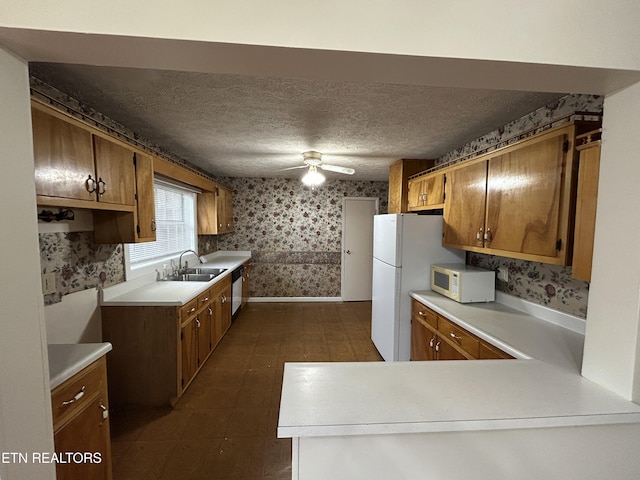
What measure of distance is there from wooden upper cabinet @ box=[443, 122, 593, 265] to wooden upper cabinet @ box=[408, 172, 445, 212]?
253 mm

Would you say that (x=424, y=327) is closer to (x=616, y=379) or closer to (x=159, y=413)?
(x=616, y=379)

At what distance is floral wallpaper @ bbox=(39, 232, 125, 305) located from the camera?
1655 millimetres

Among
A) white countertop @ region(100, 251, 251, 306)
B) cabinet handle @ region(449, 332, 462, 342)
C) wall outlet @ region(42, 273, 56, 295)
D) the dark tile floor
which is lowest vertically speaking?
the dark tile floor

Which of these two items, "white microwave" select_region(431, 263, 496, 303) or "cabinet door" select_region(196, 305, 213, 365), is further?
"cabinet door" select_region(196, 305, 213, 365)

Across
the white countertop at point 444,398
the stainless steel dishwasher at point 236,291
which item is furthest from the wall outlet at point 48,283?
the stainless steel dishwasher at point 236,291

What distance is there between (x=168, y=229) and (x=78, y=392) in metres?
2.49

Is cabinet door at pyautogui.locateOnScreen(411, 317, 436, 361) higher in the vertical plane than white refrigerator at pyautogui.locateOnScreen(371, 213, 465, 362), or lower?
lower

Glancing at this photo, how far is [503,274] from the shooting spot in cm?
230

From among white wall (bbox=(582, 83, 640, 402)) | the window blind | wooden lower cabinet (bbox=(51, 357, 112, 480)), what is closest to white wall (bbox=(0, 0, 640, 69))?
white wall (bbox=(582, 83, 640, 402))

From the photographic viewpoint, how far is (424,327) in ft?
7.81

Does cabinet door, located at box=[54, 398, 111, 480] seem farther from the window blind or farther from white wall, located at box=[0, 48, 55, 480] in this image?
the window blind

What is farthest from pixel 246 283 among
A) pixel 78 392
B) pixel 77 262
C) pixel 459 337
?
pixel 459 337

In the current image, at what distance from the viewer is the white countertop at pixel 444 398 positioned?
853 mm

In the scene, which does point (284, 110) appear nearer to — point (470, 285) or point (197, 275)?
point (470, 285)
